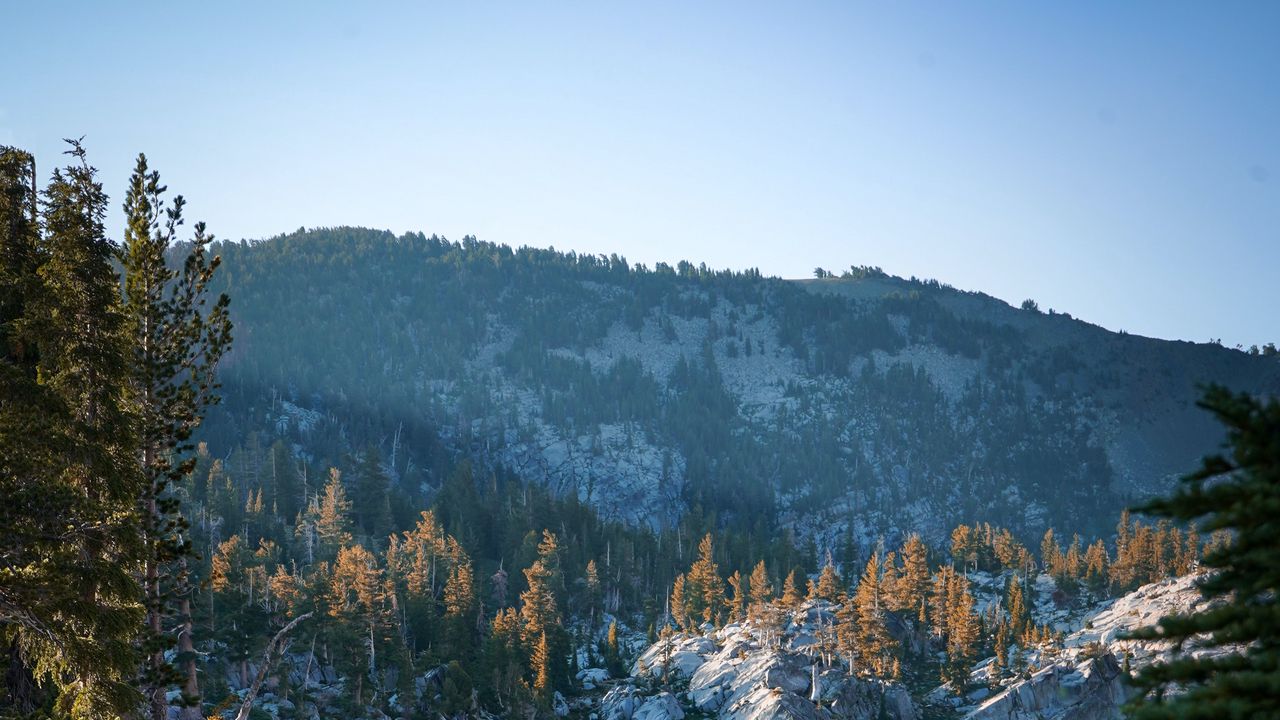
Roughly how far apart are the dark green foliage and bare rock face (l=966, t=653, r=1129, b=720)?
77.0 metres

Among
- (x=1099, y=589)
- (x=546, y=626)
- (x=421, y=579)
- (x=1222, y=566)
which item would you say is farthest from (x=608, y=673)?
(x=1222, y=566)

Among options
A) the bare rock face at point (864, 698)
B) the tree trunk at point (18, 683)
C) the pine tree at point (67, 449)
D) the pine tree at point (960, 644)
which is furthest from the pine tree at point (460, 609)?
the pine tree at point (67, 449)

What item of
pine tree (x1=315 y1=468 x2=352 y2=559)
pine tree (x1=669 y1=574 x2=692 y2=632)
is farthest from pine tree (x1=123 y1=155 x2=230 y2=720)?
pine tree (x1=669 y1=574 x2=692 y2=632)

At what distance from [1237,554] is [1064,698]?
80.2m

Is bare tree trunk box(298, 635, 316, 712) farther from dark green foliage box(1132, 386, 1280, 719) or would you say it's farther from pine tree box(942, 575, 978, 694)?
dark green foliage box(1132, 386, 1280, 719)

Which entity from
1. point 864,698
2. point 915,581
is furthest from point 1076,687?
point 915,581

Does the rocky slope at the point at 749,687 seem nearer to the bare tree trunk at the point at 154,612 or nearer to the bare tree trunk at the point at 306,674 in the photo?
the bare tree trunk at the point at 306,674

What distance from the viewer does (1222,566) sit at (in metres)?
9.05

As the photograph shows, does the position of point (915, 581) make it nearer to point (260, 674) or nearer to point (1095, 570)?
point (1095, 570)

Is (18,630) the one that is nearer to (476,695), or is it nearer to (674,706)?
(476,695)

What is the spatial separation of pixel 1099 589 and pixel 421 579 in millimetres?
84433

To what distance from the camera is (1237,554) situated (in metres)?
8.75

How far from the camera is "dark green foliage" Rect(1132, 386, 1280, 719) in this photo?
27.1ft

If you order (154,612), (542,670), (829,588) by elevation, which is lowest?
(829,588)
